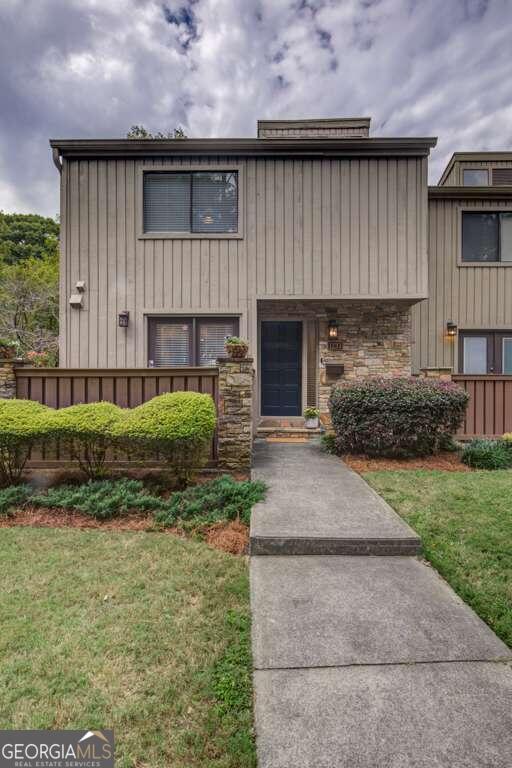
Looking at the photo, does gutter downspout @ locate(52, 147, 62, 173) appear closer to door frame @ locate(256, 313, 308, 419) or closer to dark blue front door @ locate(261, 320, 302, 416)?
door frame @ locate(256, 313, 308, 419)

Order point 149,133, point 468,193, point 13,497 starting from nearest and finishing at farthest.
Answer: point 13,497
point 468,193
point 149,133

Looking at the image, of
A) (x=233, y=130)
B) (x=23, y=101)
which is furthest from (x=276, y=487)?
(x=23, y=101)

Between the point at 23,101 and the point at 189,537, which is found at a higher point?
the point at 23,101

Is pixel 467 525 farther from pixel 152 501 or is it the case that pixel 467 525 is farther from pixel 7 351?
pixel 7 351

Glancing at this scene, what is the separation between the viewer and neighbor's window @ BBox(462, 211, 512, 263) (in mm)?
8320

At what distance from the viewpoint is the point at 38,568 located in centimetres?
279

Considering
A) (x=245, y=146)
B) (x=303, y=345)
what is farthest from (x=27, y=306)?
(x=303, y=345)

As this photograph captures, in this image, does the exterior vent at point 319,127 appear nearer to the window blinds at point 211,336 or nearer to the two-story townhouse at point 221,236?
the two-story townhouse at point 221,236

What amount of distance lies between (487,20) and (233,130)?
22.7 ft

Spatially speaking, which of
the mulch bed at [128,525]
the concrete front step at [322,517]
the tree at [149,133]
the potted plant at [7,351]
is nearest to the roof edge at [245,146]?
the potted plant at [7,351]

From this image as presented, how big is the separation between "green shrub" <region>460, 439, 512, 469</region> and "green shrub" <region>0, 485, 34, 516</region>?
605 cm

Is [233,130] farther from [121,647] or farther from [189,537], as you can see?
[121,647]

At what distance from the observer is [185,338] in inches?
290

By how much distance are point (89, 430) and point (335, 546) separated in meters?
2.96
